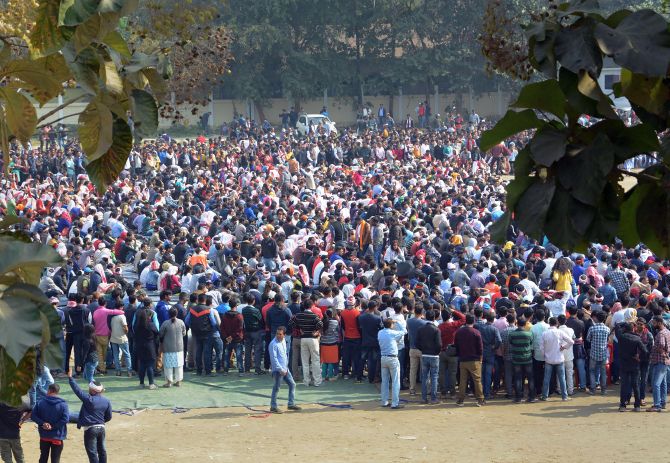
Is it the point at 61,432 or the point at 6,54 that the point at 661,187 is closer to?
the point at 6,54

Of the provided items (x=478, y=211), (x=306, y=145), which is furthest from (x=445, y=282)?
(x=306, y=145)

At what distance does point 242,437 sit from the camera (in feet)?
45.2

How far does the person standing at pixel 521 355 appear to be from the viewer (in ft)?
48.3

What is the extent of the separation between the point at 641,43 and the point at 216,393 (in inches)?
508

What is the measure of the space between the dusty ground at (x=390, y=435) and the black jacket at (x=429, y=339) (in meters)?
0.83

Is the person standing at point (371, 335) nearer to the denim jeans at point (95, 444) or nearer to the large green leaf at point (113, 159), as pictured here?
the denim jeans at point (95, 444)

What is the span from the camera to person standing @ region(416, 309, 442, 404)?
48.6 feet

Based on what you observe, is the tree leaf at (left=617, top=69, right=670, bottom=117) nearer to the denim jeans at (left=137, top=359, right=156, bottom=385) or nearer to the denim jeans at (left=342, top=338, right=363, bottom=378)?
the denim jeans at (left=342, top=338, right=363, bottom=378)

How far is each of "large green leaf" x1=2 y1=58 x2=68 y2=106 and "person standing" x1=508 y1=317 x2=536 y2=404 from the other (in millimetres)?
10396

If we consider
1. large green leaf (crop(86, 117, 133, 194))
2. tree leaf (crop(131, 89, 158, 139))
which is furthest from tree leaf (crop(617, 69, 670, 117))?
large green leaf (crop(86, 117, 133, 194))

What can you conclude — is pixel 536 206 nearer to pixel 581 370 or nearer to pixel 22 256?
pixel 22 256

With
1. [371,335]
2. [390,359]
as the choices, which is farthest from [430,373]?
[371,335]

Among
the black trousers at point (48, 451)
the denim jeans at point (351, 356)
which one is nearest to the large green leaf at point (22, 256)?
the black trousers at point (48, 451)

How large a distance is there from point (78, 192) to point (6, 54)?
24346 mm
